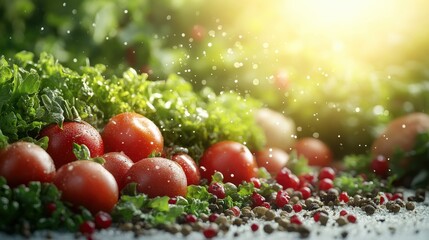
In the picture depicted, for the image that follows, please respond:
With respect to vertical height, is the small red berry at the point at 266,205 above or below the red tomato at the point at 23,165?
above

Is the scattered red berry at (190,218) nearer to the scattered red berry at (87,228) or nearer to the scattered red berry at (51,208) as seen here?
the scattered red berry at (87,228)

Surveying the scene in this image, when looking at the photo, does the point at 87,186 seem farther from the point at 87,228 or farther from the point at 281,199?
the point at 281,199

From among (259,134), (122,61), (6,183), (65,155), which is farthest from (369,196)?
(122,61)

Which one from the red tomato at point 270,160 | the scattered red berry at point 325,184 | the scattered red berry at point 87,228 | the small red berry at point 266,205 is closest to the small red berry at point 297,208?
the small red berry at point 266,205

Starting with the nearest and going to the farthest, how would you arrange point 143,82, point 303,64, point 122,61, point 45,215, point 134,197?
point 45,215
point 134,197
point 143,82
point 303,64
point 122,61

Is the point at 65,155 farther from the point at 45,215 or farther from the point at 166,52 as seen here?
the point at 166,52

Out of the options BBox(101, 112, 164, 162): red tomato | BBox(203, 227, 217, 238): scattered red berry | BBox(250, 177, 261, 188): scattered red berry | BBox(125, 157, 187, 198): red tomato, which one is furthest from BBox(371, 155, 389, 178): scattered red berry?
BBox(203, 227, 217, 238): scattered red berry
